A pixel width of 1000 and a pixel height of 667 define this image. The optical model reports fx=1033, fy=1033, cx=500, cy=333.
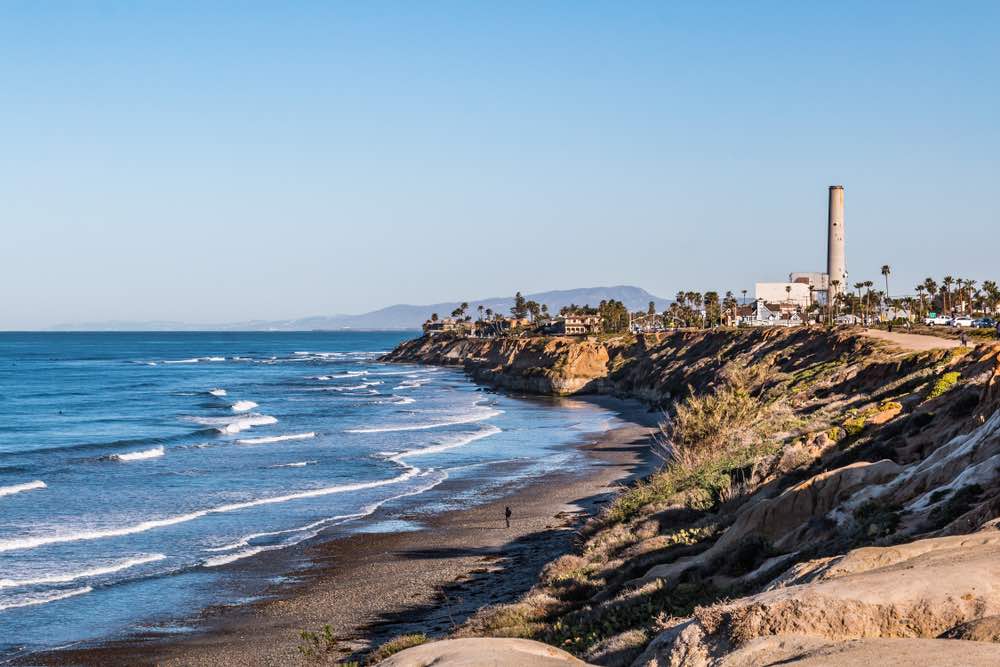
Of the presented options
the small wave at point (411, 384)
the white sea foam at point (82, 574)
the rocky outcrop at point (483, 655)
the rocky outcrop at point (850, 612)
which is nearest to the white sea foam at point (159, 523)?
the white sea foam at point (82, 574)

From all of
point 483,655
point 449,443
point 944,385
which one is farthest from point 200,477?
point 483,655

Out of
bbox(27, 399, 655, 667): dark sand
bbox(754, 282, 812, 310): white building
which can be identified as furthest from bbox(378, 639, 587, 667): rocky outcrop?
bbox(754, 282, 812, 310): white building

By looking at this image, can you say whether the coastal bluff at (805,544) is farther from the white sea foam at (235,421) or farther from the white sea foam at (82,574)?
the white sea foam at (235,421)

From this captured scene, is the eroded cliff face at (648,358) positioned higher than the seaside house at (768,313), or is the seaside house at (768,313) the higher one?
the seaside house at (768,313)

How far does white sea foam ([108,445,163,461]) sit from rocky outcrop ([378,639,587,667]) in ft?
143

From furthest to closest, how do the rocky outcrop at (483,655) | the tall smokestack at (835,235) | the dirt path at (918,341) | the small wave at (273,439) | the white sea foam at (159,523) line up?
the tall smokestack at (835,235), the small wave at (273,439), the dirt path at (918,341), the white sea foam at (159,523), the rocky outcrop at (483,655)

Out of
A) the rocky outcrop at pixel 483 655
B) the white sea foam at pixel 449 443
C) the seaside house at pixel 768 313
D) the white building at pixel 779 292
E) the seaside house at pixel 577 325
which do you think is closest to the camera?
the rocky outcrop at pixel 483 655

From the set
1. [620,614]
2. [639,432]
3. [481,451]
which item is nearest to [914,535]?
[620,614]

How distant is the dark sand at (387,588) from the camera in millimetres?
22344

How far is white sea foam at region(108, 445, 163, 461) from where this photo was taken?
170ft

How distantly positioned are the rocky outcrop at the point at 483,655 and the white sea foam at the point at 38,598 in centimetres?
1805

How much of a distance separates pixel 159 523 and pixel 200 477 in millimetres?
10530

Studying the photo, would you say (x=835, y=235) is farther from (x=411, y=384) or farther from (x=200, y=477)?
(x=200, y=477)

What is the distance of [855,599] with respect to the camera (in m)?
10.2
